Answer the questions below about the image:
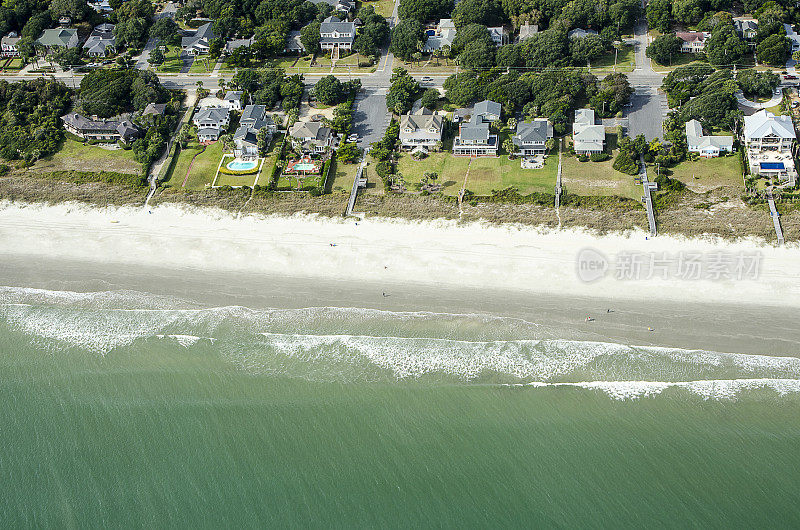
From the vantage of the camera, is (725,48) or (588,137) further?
(725,48)

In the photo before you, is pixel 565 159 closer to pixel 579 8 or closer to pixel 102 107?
pixel 579 8

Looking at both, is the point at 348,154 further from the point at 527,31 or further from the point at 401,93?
the point at 527,31

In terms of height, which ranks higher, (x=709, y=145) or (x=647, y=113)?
(x=709, y=145)

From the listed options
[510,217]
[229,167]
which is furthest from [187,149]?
[510,217]

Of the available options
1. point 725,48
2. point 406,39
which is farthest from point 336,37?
point 725,48

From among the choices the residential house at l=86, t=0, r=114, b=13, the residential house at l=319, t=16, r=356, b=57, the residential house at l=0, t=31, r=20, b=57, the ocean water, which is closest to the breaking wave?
the ocean water

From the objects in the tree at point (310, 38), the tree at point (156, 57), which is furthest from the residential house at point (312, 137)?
the tree at point (156, 57)

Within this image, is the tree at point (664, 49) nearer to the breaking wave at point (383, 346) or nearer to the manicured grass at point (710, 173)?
the manicured grass at point (710, 173)
